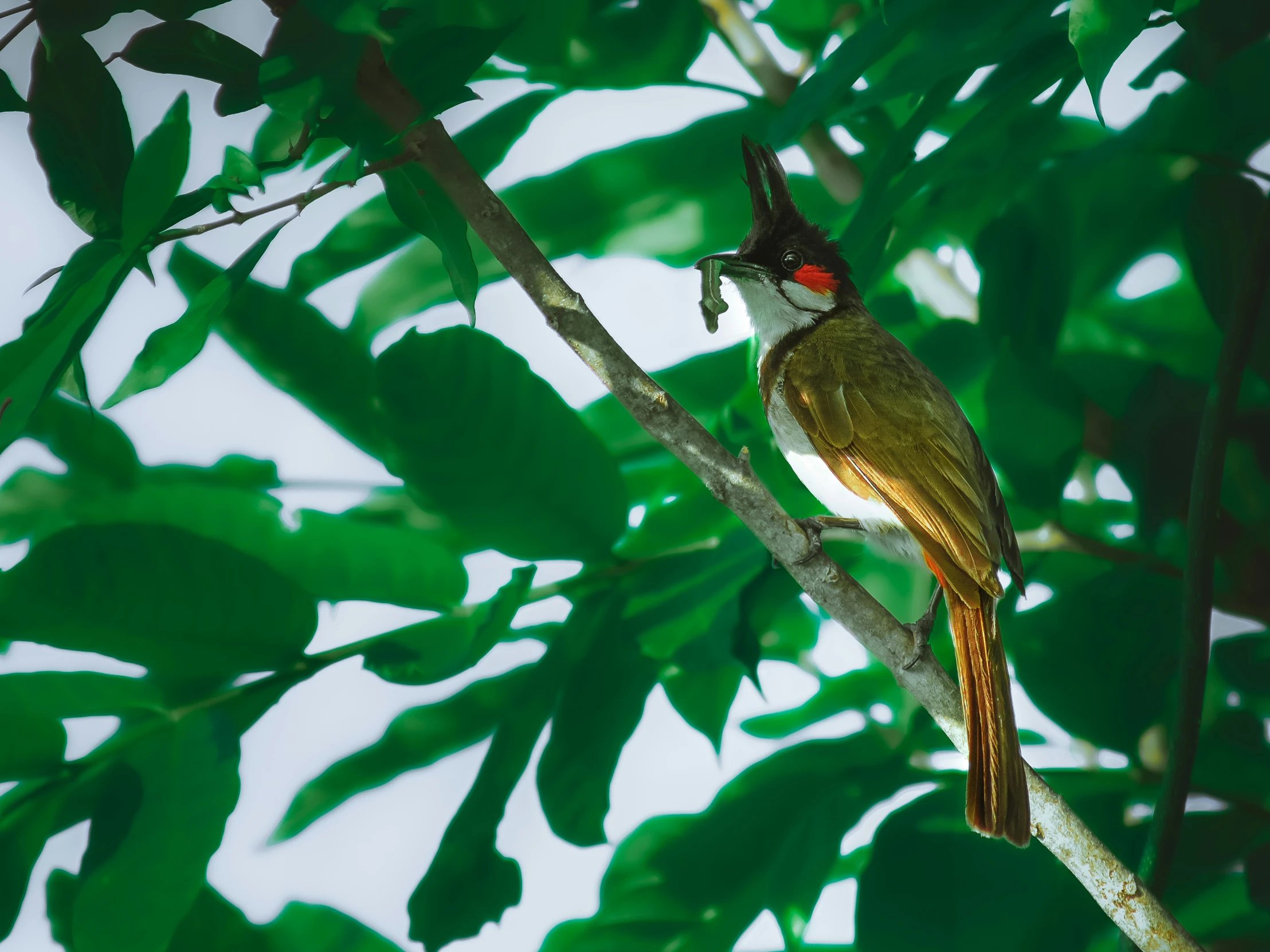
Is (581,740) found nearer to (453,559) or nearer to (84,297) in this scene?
(453,559)

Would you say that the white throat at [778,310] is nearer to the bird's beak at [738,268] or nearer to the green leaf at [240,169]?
the bird's beak at [738,268]

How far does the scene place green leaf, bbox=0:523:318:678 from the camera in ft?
1.80

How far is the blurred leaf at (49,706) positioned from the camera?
1.89 ft

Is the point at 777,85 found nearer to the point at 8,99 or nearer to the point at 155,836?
the point at 8,99

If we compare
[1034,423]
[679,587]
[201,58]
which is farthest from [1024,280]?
[201,58]

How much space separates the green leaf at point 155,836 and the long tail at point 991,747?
393 millimetres

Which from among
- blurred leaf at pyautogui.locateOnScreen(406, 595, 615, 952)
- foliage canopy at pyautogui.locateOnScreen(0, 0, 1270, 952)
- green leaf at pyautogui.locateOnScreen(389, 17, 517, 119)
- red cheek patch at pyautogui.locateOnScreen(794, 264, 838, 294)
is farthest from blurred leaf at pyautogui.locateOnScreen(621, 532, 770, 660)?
green leaf at pyautogui.locateOnScreen(389, 17, 517, 119)

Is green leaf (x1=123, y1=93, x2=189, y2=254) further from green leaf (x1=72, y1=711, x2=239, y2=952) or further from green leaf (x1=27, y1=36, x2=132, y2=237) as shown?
green leaf (x1=72, y1=711, x2=239, y2=952)

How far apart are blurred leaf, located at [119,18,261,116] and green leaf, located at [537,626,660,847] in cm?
37

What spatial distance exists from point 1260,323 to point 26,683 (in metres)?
0.80

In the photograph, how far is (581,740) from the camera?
0.64m

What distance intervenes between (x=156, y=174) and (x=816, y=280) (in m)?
0.45

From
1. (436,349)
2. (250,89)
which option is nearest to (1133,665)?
(436,349)

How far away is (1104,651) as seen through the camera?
678 millimetres
